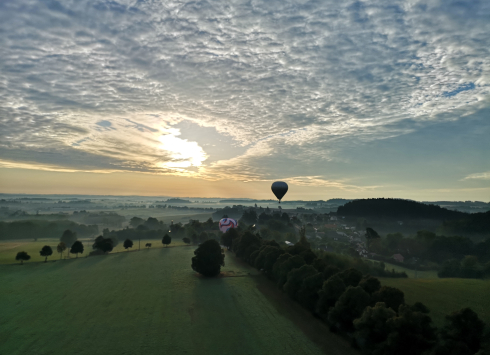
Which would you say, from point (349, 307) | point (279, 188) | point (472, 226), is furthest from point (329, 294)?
point (472, 226)

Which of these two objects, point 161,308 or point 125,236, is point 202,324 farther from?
point 125,236

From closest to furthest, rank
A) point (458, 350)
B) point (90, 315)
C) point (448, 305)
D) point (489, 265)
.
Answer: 1. point (458, 350)
2. point (90, 315)
3. point (448, 305)
4. point (489, 265)

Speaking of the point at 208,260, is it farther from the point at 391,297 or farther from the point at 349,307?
the point at 391,297

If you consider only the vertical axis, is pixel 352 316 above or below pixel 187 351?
above

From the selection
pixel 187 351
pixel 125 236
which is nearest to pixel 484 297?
pixel 187 351

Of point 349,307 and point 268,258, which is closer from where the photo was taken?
point 349,307

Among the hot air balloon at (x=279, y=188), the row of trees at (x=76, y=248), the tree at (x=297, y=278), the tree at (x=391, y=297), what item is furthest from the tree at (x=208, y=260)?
the row of trees at (x=76, y=248)
